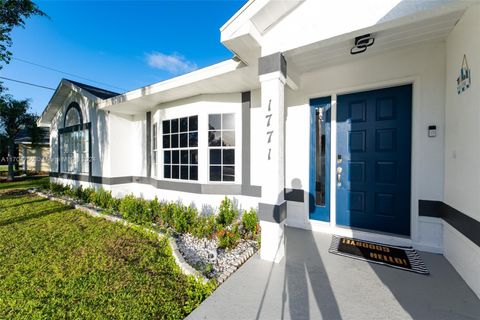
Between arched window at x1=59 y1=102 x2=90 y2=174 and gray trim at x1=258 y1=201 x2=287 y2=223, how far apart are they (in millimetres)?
7571

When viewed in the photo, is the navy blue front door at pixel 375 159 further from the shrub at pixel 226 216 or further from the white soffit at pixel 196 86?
the shrub at pixel 226 216

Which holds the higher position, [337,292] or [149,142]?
[149,142]

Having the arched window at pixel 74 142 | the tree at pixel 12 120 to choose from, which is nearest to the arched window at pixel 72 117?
the arched window at pixel 74 142

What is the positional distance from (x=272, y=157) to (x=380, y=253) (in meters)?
2.11

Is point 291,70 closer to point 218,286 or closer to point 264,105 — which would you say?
point 264,105

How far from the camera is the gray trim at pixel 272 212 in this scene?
2697mm

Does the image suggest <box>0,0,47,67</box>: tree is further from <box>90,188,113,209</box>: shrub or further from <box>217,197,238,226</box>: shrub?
<box>217,197,238,226</box>: shrub

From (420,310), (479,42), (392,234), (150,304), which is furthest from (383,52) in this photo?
(150,304)

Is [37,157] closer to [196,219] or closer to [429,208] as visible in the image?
[196,219]

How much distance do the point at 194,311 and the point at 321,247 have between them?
210cm

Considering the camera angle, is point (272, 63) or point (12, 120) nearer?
point (272, 63)

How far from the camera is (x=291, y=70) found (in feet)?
11.0

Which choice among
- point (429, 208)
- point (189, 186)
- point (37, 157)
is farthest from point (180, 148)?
point (37, 157)

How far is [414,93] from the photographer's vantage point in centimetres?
310
